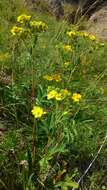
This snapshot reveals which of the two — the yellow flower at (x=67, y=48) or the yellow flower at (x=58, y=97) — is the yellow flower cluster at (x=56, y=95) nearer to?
the yellow flower at (x=58, y=97)

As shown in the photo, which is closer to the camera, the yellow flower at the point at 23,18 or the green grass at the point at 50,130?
the green grass at the point at 50,130

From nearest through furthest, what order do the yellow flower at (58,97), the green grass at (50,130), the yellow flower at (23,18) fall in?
the yellow flower at (58,97) < the green grass at (50,130) < the yellow flower at (23,18)

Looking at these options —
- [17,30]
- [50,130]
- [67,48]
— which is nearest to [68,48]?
[67,48]

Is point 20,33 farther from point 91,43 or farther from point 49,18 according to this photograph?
point 49,18

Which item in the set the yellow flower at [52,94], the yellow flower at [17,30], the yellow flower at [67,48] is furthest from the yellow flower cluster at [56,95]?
the yellow flower at [67,48]

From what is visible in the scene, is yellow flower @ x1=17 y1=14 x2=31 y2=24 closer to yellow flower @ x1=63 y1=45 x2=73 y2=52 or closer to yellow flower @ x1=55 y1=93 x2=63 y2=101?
yellow flower @ x1=63 y1=45 x2=73 y2=52

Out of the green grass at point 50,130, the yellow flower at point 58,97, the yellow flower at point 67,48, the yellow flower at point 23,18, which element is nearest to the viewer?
the yellow flower at point 58,97

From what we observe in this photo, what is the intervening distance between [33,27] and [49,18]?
4025 mm

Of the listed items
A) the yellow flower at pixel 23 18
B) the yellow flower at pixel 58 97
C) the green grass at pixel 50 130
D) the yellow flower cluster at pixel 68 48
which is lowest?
the green grass at pixel 50 130

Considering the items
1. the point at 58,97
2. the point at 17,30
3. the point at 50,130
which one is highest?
the point at 17,30

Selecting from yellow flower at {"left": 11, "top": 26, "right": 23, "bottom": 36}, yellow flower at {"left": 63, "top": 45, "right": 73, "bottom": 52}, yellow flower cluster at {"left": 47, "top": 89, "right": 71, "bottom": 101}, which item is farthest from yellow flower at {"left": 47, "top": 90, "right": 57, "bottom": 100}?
yellow flower at {"left": 63, "top": 45, "right": 73, "bottom": 52}

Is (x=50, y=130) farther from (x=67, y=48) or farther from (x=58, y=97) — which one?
(x=67, y=48)

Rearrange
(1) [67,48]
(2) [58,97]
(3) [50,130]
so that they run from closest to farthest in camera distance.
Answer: (2) [58,97] < (3) [50,130] < (1) [67,48]

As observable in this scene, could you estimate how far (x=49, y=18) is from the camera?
6680mm
